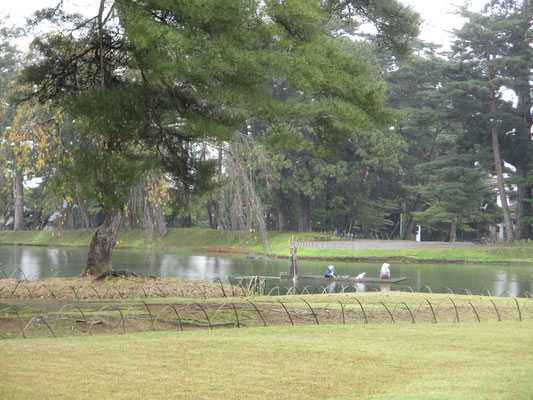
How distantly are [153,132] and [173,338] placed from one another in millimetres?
4237

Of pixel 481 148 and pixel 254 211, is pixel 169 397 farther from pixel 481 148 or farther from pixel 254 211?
pixel 481 148

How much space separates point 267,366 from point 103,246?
1232 centimetres

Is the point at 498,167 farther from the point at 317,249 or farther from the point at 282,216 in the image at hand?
the point at 282,216

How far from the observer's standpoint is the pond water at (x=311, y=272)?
80.2ft

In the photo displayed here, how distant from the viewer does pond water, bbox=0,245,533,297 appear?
80.2 ft

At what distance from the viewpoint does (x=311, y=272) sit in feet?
106

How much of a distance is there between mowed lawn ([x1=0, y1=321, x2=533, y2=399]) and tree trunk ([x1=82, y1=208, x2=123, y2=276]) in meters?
9.23

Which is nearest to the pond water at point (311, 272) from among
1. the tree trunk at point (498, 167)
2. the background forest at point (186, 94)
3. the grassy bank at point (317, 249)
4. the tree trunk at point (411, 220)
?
the grassy bank at point (317, 249)

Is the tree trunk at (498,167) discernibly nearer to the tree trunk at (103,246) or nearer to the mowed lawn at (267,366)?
the tree trunk at (103,246)

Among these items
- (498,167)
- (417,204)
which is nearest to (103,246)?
(498,167)

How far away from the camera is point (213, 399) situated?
6.34m

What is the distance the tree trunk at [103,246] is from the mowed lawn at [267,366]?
30.3ft

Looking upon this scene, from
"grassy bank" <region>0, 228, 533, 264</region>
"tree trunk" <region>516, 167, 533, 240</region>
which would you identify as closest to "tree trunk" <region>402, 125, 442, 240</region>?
"tree trunk" <region>516, 167, 533, 240</region>

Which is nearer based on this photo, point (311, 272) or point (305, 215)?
point (311, 272)
